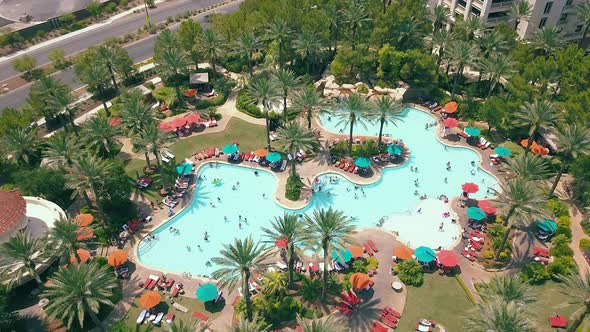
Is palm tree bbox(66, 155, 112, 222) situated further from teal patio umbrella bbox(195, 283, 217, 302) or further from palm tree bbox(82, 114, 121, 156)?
teal patio umbrella bbox(195, 283, 217, 302)

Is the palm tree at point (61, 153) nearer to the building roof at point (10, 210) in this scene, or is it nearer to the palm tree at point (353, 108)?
the building roof at point (10, 210)

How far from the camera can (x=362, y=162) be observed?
70438mm

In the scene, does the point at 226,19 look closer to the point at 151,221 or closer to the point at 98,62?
the point at 98,62

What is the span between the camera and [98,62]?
82.0m

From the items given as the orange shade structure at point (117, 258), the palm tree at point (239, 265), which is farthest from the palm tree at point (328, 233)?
the orange shade structure at point (117, 258)

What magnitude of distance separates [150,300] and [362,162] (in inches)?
1442

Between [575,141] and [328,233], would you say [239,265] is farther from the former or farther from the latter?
[575,141]

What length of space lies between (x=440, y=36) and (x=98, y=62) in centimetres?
6366

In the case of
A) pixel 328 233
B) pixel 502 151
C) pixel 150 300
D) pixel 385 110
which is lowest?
pixel 150 300

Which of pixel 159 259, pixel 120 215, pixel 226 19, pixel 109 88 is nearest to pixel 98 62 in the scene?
pixel 109 88

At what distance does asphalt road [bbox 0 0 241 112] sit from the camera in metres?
87.9

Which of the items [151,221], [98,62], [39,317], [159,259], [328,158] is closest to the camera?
[39,317]

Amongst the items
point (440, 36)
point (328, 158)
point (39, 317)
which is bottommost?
point (39, 317)

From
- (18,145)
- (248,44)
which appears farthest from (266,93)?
(18,145)
